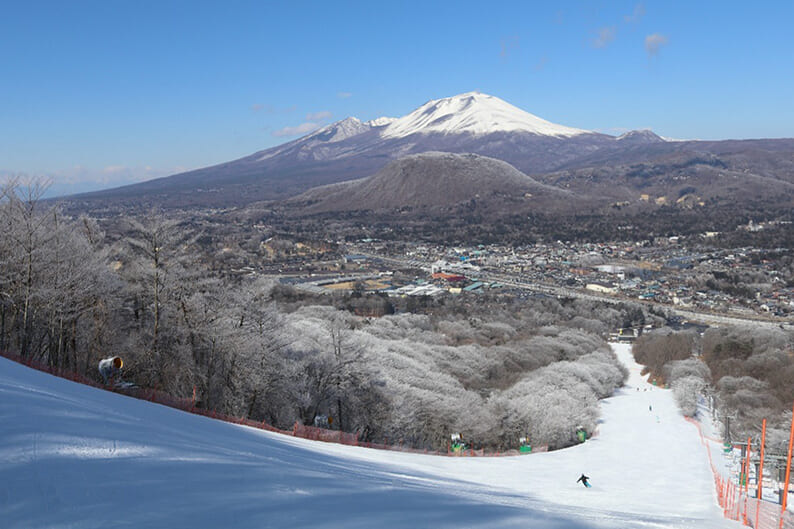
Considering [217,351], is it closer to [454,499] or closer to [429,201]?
[454,499]

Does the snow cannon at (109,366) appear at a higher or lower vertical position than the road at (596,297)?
higher

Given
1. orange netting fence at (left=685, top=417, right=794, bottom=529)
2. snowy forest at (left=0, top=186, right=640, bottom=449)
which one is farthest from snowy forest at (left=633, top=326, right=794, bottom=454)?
snowy forest at (left=0, top=186, right=640, bottom=449)

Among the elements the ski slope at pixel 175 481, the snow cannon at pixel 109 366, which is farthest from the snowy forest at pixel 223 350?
the ski slope at pixel 175 481

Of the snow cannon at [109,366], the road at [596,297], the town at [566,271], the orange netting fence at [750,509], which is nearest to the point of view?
the orange netting fence at [750,509]

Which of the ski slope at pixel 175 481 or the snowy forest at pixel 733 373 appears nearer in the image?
the ski slope at pixel 175 481

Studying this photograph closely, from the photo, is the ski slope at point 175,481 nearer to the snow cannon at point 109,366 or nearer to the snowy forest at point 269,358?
the snow cannon at point 109,366

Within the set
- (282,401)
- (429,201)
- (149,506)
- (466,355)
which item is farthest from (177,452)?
(429,201)
